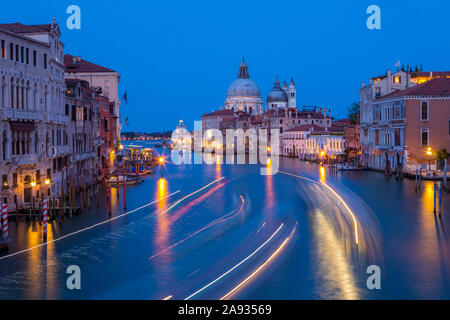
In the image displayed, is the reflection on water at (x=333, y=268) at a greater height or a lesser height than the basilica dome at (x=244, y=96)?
lesser

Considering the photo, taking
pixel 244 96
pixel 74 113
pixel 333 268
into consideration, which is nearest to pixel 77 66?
pixel 74 113

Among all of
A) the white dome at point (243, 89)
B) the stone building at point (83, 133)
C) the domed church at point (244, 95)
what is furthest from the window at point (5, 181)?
the white dome at point (243, 89)

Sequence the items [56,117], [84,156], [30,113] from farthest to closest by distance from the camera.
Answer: [84,156] < [56,117] < [30,113]

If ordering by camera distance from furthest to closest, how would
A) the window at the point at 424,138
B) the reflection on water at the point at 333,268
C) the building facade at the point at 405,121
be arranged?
the window at the point at 424,138, the building facade at the point at 405,121, the reflection on water at the point at 333,268

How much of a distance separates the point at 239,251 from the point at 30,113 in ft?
33.6

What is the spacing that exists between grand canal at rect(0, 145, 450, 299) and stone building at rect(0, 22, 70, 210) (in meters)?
2.02

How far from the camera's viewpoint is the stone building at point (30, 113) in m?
20.6

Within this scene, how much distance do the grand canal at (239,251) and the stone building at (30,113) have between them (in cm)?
202

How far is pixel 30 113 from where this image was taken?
22.3 meters

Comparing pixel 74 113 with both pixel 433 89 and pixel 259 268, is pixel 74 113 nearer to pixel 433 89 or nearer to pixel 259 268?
pixel 259 268

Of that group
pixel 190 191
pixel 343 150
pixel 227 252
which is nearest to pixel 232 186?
pixel 190 191

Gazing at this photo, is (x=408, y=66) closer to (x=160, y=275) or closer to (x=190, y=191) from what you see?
(x=190, y=191)

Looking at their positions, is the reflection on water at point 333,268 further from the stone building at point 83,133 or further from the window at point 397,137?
the window at point 397,137

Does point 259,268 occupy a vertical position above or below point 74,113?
below
